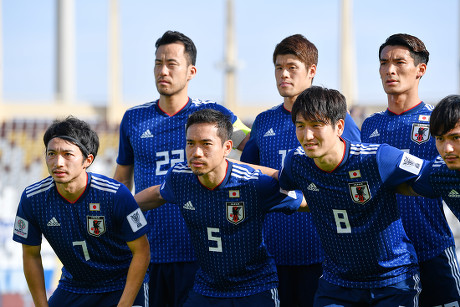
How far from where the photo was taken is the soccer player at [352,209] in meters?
3.92

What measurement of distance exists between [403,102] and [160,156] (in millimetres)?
1776

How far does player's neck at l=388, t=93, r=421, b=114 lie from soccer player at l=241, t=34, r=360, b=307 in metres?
0.63

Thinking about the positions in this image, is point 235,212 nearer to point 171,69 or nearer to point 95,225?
point 95,225

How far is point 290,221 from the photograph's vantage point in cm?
483

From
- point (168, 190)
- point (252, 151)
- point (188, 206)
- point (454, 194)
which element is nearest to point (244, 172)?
point (188, 206)

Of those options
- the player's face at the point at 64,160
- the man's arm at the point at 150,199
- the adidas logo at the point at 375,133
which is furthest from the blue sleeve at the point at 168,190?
the adidas logo at the point at 375,133

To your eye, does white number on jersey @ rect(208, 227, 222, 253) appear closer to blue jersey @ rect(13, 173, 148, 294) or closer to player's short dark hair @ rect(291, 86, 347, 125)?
blue jersey @ rect(13, 173, 148, 294)

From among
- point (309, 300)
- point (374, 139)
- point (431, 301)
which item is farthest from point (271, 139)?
point (431, 301)

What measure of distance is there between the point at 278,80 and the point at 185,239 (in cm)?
133

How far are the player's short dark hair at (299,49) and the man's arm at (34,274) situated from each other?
2.12 meters

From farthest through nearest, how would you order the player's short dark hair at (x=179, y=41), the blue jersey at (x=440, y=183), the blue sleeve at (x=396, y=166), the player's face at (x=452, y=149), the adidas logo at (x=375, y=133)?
1. the player's short dark hair at (x=179, y=41)
2. the adidas logo at (x=375, y=133)
3. the blue sleeve at (x=396, y=166)
4. the blue jersey at (x=440, y=183)
5. the player's face at (x=452, y=149)

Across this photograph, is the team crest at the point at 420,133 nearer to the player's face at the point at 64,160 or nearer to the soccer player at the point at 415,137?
the soccer player at the point at 415,137

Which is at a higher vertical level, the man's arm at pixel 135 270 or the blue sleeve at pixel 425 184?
the blue sleeve at pixel 425 184

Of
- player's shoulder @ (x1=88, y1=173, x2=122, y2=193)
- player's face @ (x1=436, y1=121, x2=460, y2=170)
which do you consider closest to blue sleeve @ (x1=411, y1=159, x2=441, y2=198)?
player's face @ (x1=436, y1=121, x2=460, y2=170)
